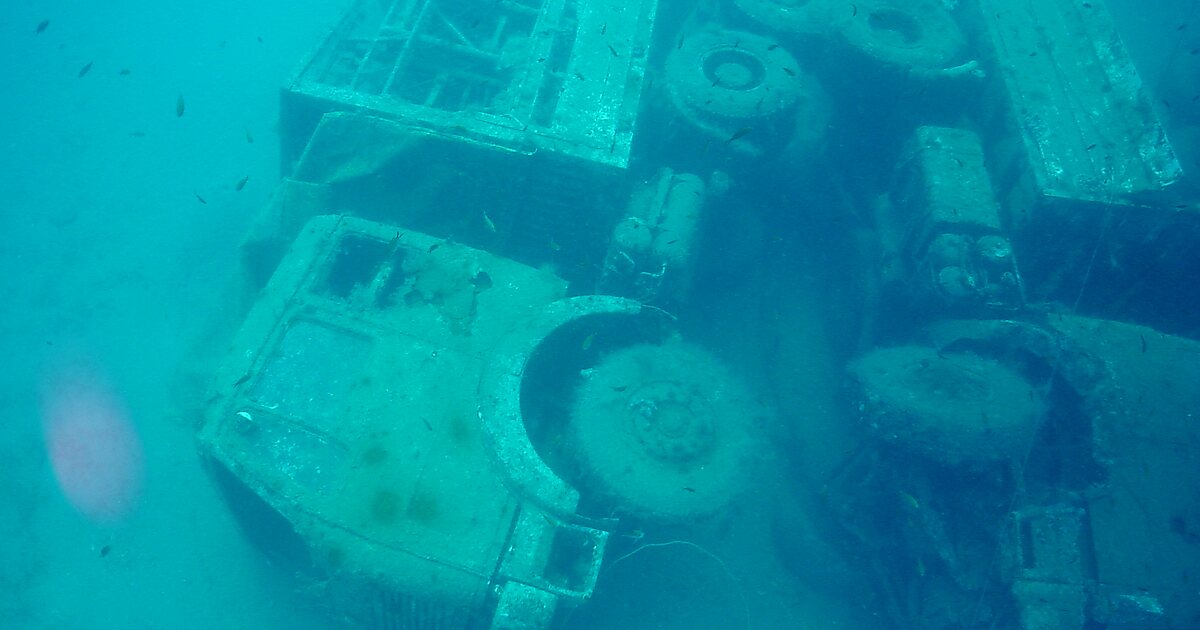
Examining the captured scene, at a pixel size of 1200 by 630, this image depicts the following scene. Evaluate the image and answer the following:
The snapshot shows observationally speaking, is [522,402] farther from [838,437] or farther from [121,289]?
[121,289]

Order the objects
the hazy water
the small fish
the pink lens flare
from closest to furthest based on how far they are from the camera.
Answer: the small fish, the hazy water, the pink lens flare

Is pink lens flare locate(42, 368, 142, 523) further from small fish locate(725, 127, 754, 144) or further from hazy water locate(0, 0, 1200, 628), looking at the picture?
small fish locate(725, 127, 754, 144)

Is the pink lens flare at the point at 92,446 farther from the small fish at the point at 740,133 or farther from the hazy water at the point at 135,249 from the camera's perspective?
the small fish at the point at 740,133

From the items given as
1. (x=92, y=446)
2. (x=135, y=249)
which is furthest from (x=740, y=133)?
(x=135, y=249)

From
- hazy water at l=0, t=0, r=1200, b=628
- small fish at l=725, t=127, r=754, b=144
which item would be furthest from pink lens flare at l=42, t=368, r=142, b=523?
small fish at l=725, t=127, r=754, b=144

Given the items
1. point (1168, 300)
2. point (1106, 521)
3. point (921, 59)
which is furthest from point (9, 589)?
point (1168, 300)

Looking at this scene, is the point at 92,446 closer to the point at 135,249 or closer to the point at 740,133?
the point at 135,249
